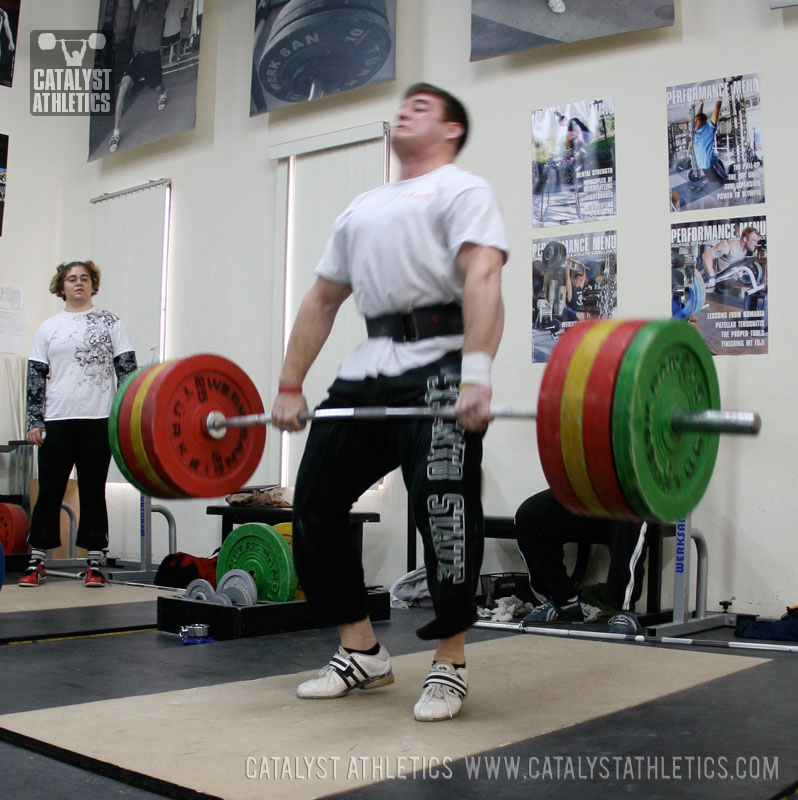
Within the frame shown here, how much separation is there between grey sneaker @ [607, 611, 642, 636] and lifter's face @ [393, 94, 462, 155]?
6.25ft

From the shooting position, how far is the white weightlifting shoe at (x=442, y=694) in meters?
2.05

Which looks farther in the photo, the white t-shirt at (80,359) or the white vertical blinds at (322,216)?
the white vertical blinds at (322,216)

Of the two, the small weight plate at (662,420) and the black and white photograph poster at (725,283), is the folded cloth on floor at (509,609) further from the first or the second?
the small weight plate at (662,420)

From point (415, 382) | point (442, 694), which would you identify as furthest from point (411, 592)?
point (415, 382)

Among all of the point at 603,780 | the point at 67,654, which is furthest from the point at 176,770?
the point at 67,654

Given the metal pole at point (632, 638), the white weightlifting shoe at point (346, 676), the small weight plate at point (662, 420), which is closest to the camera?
the small weight plate at point (662, 420)

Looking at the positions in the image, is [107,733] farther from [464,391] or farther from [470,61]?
[470,61]

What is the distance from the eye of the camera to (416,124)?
7.48 ft

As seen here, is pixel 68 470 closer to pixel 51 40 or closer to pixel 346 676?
pixel 346 676

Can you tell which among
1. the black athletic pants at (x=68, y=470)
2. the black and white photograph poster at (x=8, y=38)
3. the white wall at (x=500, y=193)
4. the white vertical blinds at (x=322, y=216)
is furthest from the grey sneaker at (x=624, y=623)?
the black and white photograph poster at (x=8, y=38)

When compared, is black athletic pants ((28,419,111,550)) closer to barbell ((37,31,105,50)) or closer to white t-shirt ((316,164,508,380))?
white t-shirt ((316,164,508,380))

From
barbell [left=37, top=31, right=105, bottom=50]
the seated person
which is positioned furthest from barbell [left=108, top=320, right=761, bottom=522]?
barbell [left=37, top=31, right=105, bottom=50]

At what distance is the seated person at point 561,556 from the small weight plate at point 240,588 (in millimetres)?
998

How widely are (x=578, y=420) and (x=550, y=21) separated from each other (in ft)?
10.5
